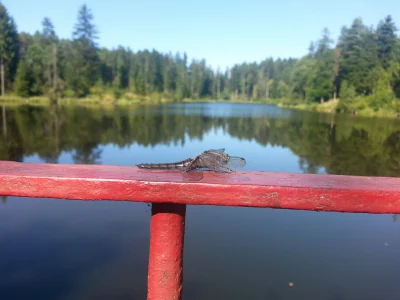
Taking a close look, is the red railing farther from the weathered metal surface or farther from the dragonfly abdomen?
the dragonfly abdomen

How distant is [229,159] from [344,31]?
6765 cm

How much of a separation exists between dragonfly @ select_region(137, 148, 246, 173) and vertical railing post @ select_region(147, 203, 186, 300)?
19 centimetres

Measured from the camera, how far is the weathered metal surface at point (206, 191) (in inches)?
48.6

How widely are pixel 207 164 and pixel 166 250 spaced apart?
42 cm

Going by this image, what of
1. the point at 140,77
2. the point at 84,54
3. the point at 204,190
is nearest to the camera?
the point at 204,190

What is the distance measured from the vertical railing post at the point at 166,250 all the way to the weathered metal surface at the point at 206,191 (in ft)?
0.43

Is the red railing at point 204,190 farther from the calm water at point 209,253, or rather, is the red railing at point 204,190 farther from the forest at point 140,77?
the forest at point 140,77

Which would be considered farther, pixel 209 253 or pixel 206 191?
pixel 209 253

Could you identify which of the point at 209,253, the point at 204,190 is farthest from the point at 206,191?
the point at 209,253

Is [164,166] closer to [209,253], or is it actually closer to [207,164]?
[207,164]

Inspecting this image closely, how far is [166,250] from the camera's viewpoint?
140 centimetres

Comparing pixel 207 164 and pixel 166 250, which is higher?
pixel 207 164

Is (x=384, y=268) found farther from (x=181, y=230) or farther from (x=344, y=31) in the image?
(x=344, y=31)

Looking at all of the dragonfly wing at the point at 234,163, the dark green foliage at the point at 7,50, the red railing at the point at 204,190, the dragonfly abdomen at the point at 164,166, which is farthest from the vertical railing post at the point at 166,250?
the dark green foliage at the point at 7,50
